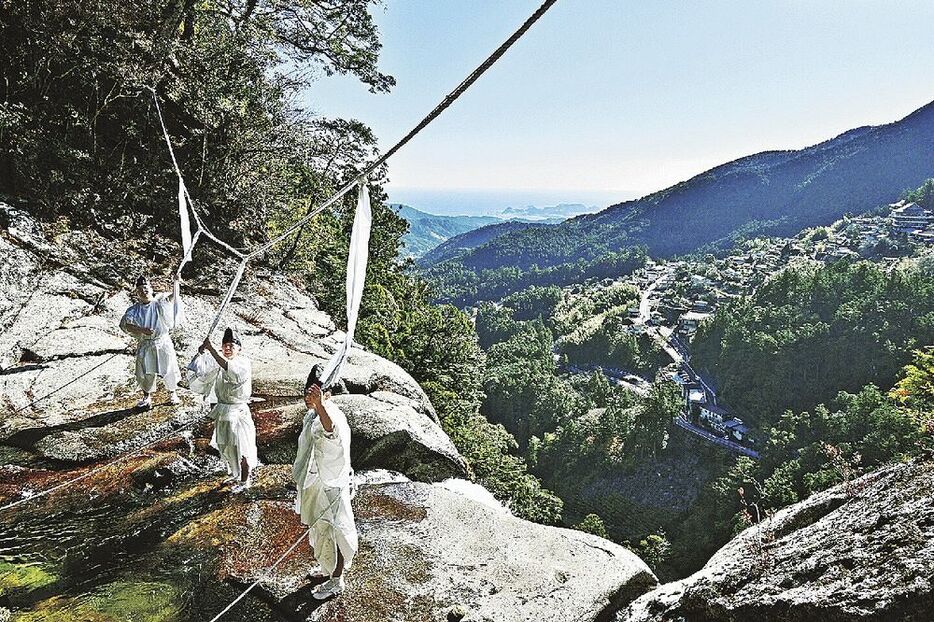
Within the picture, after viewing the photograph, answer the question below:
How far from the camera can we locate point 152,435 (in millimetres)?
8133

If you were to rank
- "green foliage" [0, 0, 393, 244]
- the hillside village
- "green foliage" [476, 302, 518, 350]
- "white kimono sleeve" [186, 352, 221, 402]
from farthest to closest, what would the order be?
"green foliage" [476, 302, 518, 350] → the hillside village → "green foliage" [0, 0, 393, 244] → "white kimono sleeve" [186, 352, 221, 402]

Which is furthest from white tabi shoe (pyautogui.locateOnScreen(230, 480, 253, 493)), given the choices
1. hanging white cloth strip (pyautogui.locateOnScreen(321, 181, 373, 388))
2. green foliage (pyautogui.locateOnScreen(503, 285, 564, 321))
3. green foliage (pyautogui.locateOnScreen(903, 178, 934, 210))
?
green foliage (pyautogui.locateOnScreen(903, 178, 934, 210))

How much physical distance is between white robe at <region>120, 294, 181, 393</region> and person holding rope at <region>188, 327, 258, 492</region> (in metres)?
2.22

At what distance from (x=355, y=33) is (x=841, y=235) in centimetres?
19458

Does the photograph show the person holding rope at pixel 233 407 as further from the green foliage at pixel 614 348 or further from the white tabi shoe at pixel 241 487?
the green foliage at pixel 614 348

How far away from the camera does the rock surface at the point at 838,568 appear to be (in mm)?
2932

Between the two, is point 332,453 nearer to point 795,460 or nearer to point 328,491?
point 328,491

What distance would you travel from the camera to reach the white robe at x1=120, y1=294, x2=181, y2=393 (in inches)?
337

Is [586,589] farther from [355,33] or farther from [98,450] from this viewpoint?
→ [355,33]

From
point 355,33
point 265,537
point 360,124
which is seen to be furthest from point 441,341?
point 265,537

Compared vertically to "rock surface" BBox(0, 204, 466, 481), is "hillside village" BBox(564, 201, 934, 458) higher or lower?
lower

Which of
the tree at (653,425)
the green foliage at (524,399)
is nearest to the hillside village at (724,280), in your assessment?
the tree at (653,425)

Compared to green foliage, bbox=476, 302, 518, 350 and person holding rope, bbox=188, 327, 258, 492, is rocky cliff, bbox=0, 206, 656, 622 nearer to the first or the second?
person holding rope, bbox=188, 327, 258, 492

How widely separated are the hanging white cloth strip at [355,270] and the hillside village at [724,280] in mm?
83438
